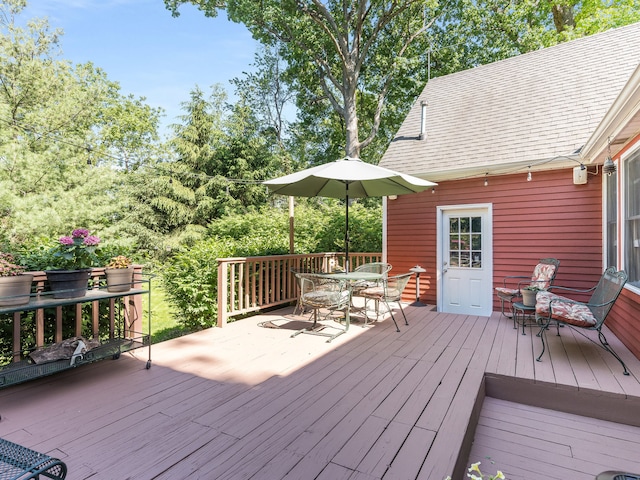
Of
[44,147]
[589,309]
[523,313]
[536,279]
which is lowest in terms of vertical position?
[523,313]

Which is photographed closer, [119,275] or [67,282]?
[67,282]

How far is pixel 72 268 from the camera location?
2.87 meters

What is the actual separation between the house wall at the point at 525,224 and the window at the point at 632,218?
3.91ft

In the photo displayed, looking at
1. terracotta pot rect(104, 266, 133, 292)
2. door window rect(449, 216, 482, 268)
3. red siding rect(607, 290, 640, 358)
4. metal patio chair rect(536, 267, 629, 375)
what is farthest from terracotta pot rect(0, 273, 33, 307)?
door window rect(449, 216, 482, 268)

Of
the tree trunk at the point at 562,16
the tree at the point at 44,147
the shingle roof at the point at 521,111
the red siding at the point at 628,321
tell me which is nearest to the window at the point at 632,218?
the red siding at the point at 628,321

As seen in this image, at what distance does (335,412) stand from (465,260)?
439 centimetres

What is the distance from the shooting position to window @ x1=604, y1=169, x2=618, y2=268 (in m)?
4.29

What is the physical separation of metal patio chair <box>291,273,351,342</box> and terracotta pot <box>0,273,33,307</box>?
101 inches

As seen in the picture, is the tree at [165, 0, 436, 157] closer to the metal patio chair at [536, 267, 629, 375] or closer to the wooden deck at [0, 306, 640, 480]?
the metal patio chair at [536, 267, 629, 375]

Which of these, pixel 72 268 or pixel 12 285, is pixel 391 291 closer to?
pixel 72 268

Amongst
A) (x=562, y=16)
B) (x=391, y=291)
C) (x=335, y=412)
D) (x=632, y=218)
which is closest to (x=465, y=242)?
(x=391, y=291)

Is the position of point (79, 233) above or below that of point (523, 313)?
above

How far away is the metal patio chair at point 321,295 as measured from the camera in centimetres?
413

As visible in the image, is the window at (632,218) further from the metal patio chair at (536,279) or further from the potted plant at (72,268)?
the potted plant at (72,268)
